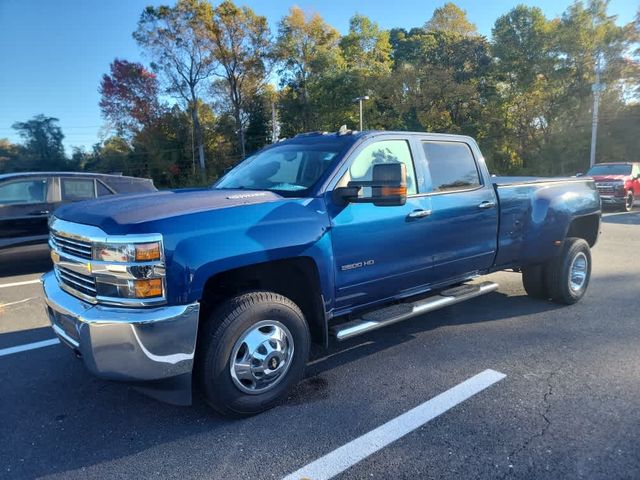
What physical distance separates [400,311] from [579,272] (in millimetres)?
3088

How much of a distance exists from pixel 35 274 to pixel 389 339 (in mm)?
6201

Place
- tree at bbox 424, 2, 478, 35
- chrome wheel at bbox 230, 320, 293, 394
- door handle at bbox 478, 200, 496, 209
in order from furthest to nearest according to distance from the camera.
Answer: tree at bbox 424, 2, 478, 35, door handle at bbox 478, 200, 496, 209, chrome wheel at bbox 230, 320, 293, 394

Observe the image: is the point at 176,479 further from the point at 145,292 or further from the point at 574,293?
the point at 574,293

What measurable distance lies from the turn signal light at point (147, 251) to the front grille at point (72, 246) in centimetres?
42

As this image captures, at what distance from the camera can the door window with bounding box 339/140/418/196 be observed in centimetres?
377

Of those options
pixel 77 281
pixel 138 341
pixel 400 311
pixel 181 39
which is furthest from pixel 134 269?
pixel 181 39

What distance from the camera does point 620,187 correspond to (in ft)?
54.0

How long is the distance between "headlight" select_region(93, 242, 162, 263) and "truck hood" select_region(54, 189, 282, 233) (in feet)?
0.42

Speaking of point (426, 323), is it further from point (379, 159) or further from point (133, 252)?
point (133, 252)

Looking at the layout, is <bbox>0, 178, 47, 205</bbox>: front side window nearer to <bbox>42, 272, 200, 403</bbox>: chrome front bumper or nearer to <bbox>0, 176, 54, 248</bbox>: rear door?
<bbox>0, 176, 54, 248</bbox>: rear door

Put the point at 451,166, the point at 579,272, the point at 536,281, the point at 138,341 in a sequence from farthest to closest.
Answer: the point at 579,272, the point at 536,281, the point at 451,166, the point at 138,341

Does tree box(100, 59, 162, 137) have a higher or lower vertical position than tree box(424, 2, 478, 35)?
lower

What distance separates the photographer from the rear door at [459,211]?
428cm

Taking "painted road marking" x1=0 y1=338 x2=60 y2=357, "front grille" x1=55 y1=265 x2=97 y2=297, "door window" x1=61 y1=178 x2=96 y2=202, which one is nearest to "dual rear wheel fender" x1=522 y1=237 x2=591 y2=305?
"front grille" x1=55 y1=265 x2=97 y2=297
